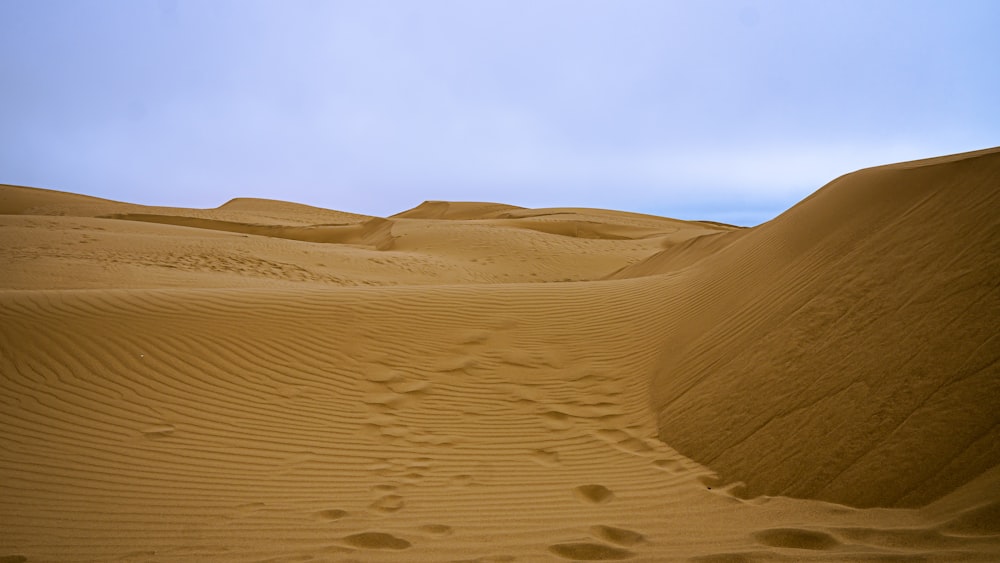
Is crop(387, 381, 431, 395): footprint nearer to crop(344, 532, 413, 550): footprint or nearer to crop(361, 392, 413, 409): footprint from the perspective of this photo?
crop(361, 392, 413, 409): footprint

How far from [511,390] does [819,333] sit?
2.71 m

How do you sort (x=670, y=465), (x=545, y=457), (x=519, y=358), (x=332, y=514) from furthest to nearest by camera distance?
(x=519, y=358) → (x=545, y=457) → (x=670, y=465) → (x=332, y=514)

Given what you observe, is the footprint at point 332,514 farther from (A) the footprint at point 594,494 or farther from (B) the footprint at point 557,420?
(B) the footprint at point 557,420

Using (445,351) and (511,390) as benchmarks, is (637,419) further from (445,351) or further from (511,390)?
(445,351)

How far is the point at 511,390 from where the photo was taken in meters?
6.04

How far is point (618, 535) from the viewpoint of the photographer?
10.7 feet

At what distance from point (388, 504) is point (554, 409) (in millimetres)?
2124

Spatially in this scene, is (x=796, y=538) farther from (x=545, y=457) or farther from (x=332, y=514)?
Result: (x=332, y=514)

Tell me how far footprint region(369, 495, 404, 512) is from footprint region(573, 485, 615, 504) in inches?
43.8

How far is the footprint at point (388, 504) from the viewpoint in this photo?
150 inches

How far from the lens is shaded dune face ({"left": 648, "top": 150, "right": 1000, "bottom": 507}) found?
343 cm

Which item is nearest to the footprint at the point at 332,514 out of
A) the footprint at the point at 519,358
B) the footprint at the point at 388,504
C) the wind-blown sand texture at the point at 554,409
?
the wind-blown sand texture at the point at 554,409

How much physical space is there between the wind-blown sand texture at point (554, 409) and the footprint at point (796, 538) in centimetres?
2

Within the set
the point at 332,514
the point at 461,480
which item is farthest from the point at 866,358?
the point at 332,514
